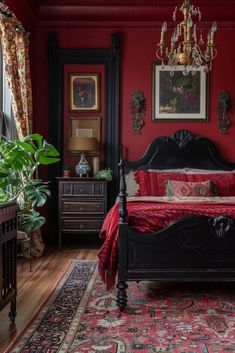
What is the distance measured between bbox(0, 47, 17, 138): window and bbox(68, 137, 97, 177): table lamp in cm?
99

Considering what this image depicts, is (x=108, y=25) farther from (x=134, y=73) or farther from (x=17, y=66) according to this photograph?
(x=17, y=66)

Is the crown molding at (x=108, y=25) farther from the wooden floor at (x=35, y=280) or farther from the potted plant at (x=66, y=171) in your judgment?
the wooden floor at (x=35, y=280)

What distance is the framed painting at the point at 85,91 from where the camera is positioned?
6.34 metres

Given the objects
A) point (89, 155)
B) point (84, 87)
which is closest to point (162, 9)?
point (84, 87)

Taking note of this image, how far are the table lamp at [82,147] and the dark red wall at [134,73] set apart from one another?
0.60 meters

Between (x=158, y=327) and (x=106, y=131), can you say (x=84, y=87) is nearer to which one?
(x=106, y=131)

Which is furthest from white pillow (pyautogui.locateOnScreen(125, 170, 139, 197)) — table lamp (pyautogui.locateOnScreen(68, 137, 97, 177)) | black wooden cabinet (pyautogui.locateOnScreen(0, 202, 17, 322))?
black wooden cabinet (pyautogui.locateOnScreen(0, 202, 17, 322))

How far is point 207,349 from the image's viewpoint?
2592 mm

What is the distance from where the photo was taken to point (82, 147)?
588 centimetres

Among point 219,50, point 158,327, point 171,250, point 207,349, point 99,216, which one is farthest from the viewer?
point 219,50

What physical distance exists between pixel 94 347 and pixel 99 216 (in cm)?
330

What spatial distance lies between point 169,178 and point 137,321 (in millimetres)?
2843

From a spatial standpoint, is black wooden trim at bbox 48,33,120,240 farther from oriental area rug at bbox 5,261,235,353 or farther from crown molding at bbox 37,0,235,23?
oriental area rug at bbox 5,261,235,353

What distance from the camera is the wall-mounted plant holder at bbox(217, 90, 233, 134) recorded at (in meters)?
6.23
